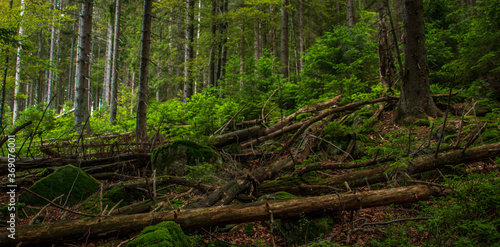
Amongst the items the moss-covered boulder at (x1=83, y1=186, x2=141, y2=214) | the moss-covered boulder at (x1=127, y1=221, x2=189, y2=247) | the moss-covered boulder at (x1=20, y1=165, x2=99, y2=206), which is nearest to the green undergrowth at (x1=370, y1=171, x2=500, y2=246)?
the moss-covered boulder at (x1=127, y1=221, x2=189, y2=247)

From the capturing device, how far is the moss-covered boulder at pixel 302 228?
10.6 ft

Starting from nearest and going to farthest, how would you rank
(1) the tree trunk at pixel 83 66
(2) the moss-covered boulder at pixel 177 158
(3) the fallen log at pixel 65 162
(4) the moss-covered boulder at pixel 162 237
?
(4) the moss-covered boulder at pixel 162 237
(3) the fallen log at pixel 65 162
(2) the moss-covered boulder at pixel 177 158
(1) the tree trunk at pixel 83 66

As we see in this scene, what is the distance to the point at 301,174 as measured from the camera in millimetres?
4305

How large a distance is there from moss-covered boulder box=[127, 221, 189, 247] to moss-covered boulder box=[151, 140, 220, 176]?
281 cm

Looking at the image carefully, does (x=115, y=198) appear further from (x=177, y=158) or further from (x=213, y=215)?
(x=213, y=215)

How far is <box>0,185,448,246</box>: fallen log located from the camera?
105 inches

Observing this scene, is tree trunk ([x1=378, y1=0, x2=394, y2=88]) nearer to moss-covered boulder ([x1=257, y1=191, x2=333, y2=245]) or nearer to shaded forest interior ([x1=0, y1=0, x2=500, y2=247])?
shaded forest interior ([x1=0, y1=0, x2=500, y2=247])

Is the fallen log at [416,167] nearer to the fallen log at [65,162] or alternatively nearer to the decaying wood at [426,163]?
the decaying wood at [426,163]

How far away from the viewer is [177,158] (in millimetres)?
5648

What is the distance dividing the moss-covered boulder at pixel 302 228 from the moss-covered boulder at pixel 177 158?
2670 mm

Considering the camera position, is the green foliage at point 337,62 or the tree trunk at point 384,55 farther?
the green foliage at point 337,62

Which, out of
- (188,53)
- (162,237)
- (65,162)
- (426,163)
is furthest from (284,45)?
(162,237)

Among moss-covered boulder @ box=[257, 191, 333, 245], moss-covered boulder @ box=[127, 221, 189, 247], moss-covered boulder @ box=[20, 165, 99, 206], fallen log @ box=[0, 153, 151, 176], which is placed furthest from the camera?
fallen log @ box=[0, 153, 151, 176]

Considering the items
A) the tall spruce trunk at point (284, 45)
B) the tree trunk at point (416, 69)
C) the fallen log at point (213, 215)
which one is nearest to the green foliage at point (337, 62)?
the tree trunk at point (416, 69)
